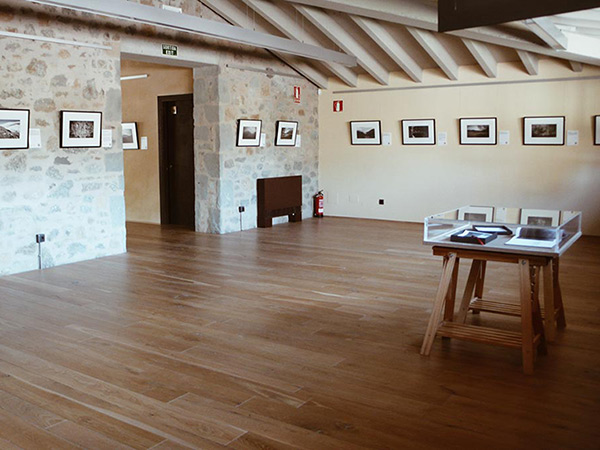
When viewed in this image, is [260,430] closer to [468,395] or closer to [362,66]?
[468,395]

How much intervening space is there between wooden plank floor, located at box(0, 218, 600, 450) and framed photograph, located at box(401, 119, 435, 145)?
4369 millimetres

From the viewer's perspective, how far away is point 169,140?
10750 mm

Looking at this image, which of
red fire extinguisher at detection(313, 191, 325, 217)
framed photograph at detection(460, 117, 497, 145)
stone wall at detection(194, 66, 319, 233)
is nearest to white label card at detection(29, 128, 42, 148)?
stone wall at detection(194, 66, 319, 233)

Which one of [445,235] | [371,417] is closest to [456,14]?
[445,235]

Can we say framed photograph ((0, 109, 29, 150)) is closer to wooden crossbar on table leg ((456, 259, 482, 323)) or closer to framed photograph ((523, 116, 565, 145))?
wooden crossbar on table leg ((456, 259, 482, 323))

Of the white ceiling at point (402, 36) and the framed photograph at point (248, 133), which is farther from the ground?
the white ceiling at point (402, 36)

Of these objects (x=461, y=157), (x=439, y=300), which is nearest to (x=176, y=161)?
(x=461, y=157)

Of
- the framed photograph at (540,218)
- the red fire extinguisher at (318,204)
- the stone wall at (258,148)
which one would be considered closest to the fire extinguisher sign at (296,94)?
the stone wall at (258,148)

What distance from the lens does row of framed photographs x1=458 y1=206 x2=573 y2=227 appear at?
4367 millimetres

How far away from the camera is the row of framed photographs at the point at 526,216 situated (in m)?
4.37

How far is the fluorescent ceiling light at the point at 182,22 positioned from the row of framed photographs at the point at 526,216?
3.91 metres

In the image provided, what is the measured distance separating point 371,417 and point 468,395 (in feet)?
2.13

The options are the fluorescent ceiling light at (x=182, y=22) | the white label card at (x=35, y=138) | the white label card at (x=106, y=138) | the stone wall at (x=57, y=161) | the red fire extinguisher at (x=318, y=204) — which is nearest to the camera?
the fluorescent ceiling light at (x=182, y=22)

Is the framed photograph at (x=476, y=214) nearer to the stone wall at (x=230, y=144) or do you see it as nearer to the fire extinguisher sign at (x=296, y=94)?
the stone wall at (x=230, y=144)
